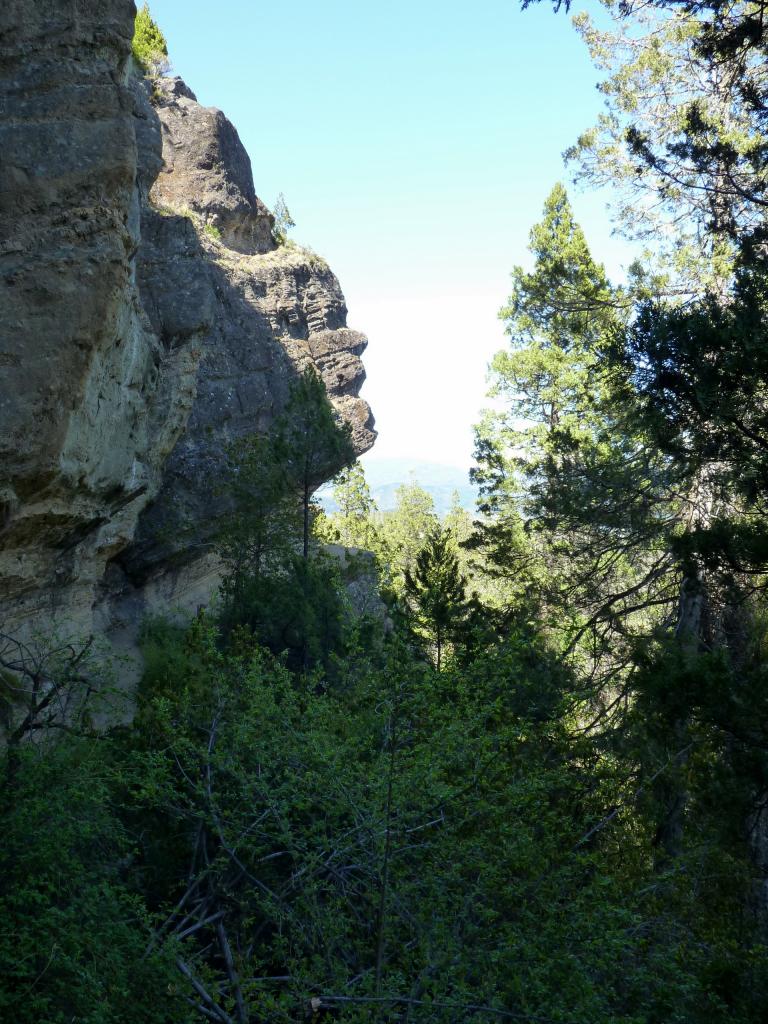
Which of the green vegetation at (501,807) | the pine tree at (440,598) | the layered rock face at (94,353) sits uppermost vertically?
the layered rock face at (94,353)

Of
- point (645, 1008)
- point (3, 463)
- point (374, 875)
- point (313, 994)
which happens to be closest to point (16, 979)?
point (313, 994)

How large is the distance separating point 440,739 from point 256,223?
27180 millimetres

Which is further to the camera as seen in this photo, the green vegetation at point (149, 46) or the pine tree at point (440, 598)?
the green vegetation at point (149, 46)

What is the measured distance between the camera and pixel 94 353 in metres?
12.8

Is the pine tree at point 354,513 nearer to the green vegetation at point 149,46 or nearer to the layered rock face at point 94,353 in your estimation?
the layered rock face at point 94,353

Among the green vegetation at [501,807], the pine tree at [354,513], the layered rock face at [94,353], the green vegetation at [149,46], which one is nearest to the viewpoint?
the green vegetation at [501,807]

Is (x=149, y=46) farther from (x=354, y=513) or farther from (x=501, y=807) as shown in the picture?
(x=501, y=807)

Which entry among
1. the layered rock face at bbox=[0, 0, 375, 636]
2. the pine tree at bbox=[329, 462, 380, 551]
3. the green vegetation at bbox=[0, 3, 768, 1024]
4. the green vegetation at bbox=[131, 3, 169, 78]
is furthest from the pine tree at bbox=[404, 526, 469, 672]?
the green vegetation at bbox=[131, 3, 169, 78]

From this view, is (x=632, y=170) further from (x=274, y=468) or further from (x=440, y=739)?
(x=274, y=468)

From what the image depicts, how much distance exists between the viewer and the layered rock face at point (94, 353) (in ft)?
39.2

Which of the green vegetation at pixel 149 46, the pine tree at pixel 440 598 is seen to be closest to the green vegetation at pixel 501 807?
the pine tree at pixel 440 598

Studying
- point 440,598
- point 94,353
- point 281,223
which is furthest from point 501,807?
point 281,223

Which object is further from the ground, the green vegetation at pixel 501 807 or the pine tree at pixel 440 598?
the pine tree at pixel 440 598

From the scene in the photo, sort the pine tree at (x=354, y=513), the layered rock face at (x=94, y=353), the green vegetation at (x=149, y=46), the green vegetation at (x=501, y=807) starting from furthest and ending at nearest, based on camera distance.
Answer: the pine tree at (x=354, y=513)
the green vegetation at (x=149, y=46)
the layered rock face at (x=94, y=353)
the green vegetation at (x=501, y=807)
